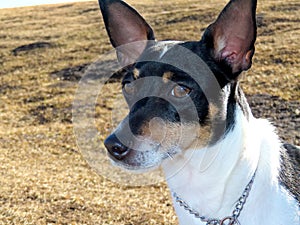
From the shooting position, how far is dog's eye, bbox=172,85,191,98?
4.20m

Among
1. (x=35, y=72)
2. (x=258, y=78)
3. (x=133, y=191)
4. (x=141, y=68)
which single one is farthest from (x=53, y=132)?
(x=141, y=68)

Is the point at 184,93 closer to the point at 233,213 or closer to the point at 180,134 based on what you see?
the point at 180,134

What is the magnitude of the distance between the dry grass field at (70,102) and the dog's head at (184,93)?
3324 mm

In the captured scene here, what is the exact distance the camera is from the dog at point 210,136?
4043mm

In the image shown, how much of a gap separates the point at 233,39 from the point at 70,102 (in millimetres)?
10256

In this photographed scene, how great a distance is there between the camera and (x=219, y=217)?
165 inches

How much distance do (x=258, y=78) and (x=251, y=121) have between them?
9.54 m

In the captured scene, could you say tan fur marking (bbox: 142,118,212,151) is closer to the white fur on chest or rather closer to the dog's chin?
the white fur on chest

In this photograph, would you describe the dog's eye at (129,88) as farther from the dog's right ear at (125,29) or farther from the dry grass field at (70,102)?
the dry grass field at (70,102)

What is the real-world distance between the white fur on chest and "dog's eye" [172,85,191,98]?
403 millimetres

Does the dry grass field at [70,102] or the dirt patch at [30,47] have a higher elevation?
the dry grass field at [70,102]

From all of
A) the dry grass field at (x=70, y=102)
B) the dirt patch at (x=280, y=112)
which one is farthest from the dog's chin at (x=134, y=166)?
the dirt patch at (x=280, y=112)

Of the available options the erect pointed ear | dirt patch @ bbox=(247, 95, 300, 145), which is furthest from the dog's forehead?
dirt patch @ bbox=(247, 95, 300, 145)

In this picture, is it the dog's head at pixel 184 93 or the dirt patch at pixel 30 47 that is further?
the dirt patch at pixel 30 47
